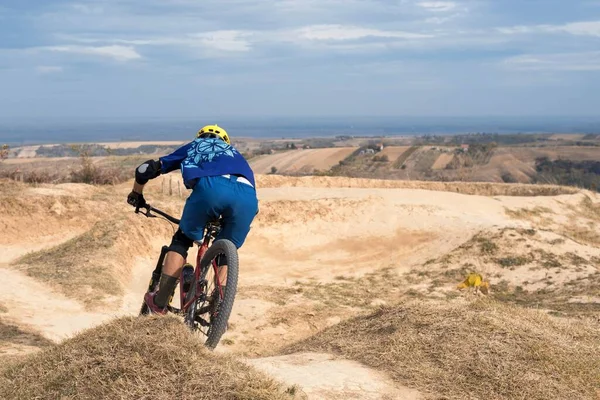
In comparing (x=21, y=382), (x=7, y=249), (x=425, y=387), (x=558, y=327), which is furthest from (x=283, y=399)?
(x=7, y=249)

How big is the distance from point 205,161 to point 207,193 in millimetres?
315

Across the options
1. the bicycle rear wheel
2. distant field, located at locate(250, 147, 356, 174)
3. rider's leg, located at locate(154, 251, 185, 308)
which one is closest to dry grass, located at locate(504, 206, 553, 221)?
distant field, located at locate(250, 147, 356, 174)

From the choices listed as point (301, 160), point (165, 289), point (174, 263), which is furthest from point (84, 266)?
point (301, 160)

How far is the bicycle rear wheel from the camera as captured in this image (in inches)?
190

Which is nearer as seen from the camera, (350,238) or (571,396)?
(571,396)

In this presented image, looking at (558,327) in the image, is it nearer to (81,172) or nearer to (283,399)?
(283,399)

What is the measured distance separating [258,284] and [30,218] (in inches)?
264

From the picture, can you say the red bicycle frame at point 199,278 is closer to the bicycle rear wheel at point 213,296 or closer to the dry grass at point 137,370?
the bicycle rear wheel at point 213,296

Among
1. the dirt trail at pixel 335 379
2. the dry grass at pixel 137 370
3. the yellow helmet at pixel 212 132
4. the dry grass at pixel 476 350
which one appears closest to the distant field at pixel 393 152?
the dry grass at pixel 476 350

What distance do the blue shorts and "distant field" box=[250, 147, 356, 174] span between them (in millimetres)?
26118

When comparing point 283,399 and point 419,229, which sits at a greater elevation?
point 283,399

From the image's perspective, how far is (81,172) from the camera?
22375 millimetres

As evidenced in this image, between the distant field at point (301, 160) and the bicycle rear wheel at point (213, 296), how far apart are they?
26.2 metres

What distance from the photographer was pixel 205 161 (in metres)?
5.13
